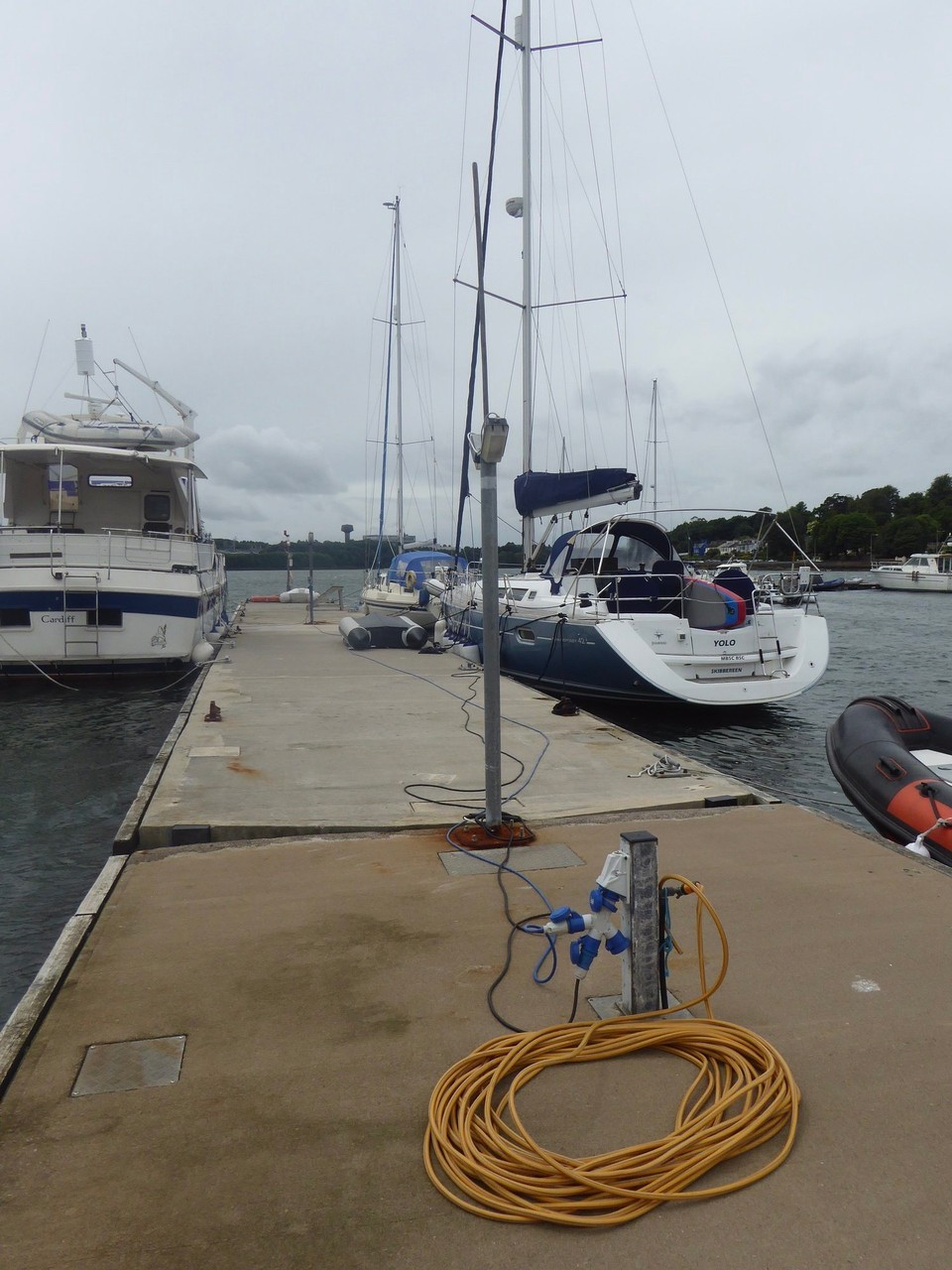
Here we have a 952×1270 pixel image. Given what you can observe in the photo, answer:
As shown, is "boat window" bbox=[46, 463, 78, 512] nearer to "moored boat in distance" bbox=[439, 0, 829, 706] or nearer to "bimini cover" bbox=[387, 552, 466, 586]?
"moored boat in distance" bbox=[439, 0, 829, 706]

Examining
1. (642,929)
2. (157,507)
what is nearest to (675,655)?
(642,929)

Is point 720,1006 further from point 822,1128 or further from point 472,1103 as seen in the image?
point 472,1103

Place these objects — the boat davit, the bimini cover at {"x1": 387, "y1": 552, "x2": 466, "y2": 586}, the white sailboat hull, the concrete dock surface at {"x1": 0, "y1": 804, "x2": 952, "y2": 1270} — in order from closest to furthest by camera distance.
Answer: the concrete dock surface at {"x1": 0, "y1": 804, "x2": 952, "y2": 1270}, the boat davit, the white sailboat hull, the bimini cover at {"x1": 387, "y1": 552, "x2": 466, "y2": 586}

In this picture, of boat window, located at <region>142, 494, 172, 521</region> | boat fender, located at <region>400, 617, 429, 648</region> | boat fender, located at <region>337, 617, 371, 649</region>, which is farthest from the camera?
boat window, located at <region>142, 494, 172, 521</region>

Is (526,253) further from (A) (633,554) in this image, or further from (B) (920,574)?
(B) (920,574)

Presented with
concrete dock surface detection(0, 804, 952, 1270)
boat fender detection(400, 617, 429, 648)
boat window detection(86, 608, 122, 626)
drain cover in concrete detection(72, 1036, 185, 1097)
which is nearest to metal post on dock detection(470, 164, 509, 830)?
concrete dock surface detection(0, 804, 952, 1270)

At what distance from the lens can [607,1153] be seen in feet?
7.69

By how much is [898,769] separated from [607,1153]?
4784mm

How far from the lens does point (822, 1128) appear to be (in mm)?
2461

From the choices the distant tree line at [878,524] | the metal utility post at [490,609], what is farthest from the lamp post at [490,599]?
the distant tree line at [878,524]

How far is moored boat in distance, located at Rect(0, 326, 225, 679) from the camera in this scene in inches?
551

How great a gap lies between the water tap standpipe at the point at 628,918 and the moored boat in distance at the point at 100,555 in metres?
12.9

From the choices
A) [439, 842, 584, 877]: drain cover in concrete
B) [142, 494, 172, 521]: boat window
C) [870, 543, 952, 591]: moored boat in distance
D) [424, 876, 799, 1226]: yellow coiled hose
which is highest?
[142, 494, 172, 521]: boat window

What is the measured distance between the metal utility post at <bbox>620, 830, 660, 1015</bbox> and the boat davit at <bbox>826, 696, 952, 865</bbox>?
9.52 feet
